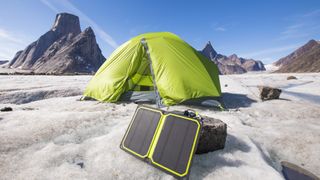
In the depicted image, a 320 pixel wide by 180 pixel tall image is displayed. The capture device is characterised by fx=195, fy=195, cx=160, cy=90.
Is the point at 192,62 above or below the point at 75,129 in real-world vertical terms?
above

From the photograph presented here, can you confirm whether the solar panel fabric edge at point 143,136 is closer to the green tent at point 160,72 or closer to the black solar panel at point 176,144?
the black solar panel at point 176,144

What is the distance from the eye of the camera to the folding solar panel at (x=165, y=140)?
310 cm

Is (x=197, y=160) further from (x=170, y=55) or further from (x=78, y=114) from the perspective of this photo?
(x=170, y=55)

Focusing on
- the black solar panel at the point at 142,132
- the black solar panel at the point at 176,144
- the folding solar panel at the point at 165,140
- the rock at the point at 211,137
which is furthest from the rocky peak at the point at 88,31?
the black solar panel at the point at 176,144

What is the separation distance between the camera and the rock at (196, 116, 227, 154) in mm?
3868

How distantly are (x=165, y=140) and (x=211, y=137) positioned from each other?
107 centimetres

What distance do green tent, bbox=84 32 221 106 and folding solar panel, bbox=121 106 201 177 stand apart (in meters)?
3.66

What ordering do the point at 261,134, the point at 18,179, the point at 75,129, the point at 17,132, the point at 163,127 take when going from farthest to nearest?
the point at 261,134
the point at 75,129
the point at 17,132
the point at 163,127
the point at 18,179

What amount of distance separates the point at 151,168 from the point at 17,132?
10.6 feet

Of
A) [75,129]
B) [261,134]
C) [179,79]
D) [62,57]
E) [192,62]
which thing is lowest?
[261,134]

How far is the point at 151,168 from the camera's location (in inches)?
129

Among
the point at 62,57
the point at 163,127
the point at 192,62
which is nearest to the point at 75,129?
the point at 163,127

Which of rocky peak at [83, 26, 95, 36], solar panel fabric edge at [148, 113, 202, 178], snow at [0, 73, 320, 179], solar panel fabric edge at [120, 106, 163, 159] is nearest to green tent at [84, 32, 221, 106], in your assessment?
snow at [0, 73, 320, 179]

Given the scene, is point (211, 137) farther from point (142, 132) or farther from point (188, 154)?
point (142, 132)
